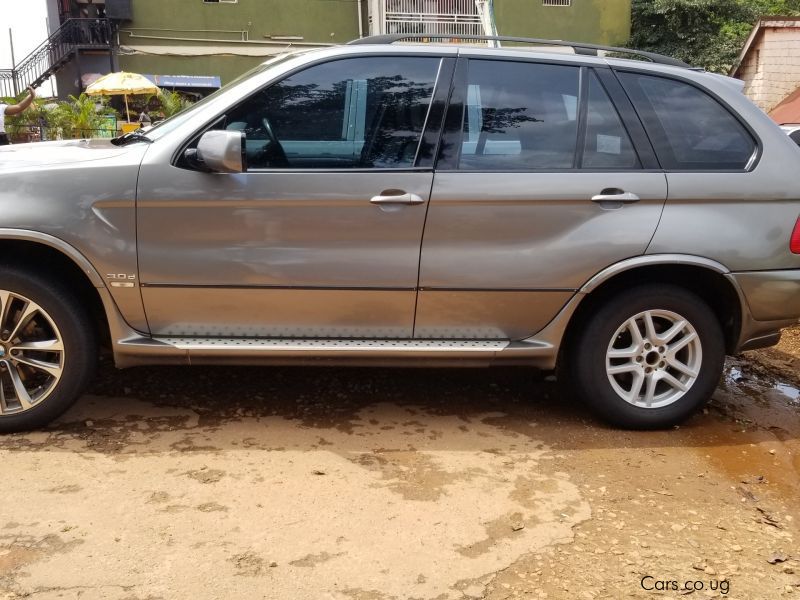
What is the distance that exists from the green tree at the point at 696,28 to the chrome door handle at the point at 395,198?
21.8 m

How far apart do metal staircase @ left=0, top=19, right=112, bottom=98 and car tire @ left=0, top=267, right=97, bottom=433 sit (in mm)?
19372

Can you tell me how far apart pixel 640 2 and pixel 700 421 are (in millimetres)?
23199

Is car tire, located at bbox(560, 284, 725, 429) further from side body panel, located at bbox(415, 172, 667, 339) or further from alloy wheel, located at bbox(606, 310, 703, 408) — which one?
side body panel, located at bbox(415, 172, 667, 339)

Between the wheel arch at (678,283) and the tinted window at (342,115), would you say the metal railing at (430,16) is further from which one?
the wheel arch at (678,283)

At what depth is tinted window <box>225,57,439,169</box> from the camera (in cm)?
341

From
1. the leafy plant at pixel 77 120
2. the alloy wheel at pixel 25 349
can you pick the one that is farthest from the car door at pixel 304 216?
the leafy plant at pixel 77 120

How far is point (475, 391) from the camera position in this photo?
432 centimetres

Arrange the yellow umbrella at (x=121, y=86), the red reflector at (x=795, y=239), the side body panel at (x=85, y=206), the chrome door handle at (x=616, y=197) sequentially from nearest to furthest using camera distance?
the side body panel at (x=85, y=206) < the chrome door handle at (x=616, y=197) < the red reflector at (x=795, y=239) < the yellow umbrella at (x=121, y=86)

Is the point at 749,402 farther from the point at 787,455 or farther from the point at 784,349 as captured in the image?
the point at 784,349

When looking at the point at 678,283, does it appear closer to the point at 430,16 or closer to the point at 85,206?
the point at 85,206

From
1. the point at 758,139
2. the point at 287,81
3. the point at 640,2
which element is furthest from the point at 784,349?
the point at 640,2

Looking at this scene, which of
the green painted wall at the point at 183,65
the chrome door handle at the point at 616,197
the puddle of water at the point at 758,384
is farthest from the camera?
the green painted wall at the point at 183,65

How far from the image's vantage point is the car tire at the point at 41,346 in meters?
3.32

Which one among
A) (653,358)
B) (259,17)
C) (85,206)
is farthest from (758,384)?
(259,17)
